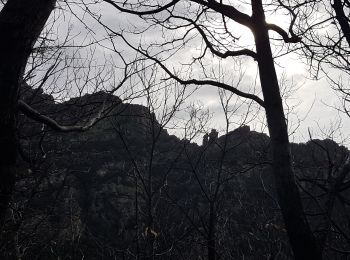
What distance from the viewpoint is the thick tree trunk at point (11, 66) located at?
176cm

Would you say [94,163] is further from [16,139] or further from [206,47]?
[16,139]

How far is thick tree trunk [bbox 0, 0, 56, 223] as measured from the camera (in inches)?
69.5

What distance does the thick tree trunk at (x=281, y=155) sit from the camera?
3.16m

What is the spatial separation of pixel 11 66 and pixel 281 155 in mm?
2497

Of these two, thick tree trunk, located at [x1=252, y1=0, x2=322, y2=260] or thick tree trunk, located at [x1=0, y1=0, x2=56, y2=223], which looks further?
thick tree trunk, located at [x1=252, y1=0, x2=322, y2=260]

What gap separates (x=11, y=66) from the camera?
179cm

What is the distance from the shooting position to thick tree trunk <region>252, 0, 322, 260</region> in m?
3.16

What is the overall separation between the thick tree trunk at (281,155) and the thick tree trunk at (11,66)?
7.83 feet

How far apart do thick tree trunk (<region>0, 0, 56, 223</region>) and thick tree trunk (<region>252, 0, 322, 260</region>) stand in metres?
2.39

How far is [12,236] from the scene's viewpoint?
6.80 metres

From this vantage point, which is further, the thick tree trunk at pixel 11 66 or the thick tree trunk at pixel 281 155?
the thick tree trunk at pixel 281 155

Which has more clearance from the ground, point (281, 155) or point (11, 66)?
point (281, 155)

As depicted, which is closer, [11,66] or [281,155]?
[11,66]

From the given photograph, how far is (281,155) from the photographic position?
344cm
